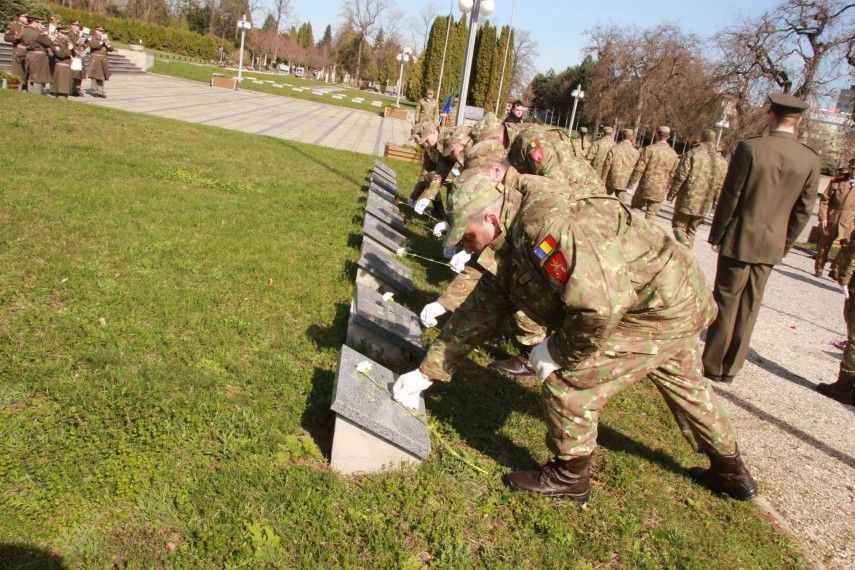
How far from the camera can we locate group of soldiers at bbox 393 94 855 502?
9.15ft

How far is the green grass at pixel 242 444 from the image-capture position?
2.92 meters

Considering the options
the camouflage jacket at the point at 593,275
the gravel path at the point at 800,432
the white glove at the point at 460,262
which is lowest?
the gravel path at the point at 800,432

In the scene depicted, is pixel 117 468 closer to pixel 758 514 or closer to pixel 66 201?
pixel 758 514

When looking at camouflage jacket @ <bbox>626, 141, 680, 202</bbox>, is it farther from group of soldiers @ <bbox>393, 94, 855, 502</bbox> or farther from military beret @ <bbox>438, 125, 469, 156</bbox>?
group of soldiers @ <bbox>393, 94, 855, 502</bbox>

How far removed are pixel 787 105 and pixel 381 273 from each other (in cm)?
366

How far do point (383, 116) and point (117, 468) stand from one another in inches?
1359

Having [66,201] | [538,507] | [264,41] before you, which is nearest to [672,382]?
[538,507]

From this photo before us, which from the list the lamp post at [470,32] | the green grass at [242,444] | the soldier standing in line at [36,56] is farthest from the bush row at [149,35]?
the green grass at [242,444]

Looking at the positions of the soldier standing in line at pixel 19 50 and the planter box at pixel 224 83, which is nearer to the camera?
the soldier standing in line at pixel 19 50

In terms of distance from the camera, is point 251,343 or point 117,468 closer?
point 117,468

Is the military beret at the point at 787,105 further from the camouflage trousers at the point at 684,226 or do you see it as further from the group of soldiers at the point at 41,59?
the group of soldiers at the point at 41,59

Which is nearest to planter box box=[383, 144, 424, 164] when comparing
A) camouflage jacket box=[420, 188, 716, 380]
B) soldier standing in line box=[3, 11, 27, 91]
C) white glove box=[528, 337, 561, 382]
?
soldier standing in line box=[3, 11, 27, 91]

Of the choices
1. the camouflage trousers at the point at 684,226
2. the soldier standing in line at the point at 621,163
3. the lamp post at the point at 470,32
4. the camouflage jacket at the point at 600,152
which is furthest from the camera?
the camouflage jacket at the point at 600,152

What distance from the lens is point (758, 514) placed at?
3754 millimetres
